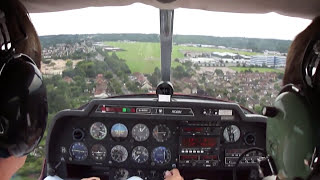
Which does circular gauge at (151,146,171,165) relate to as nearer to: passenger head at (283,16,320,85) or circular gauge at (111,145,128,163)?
circular gauge at (111,145,128,163)

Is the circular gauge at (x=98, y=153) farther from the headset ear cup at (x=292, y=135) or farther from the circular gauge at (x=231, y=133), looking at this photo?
the headset ear cup at (x=292, y=135)

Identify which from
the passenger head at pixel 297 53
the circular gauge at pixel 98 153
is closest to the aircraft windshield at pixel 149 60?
the circular gauge at pixel 98 153

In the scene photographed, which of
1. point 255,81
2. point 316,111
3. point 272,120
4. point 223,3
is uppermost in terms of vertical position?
point 223,3

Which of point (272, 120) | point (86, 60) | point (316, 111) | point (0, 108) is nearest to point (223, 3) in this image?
point (272, 120)

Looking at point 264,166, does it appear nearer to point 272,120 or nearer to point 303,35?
point 272,120

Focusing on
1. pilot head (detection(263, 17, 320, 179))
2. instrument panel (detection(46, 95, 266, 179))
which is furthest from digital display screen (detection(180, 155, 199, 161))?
pilot head (detection(263, 17, 320, 179))

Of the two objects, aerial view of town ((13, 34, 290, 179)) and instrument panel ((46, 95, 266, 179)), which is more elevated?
aerial view of town ((13, 34, 290, 179))
